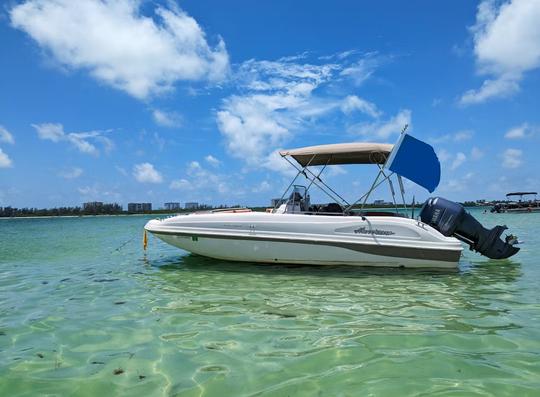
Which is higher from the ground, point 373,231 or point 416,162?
point 416,162

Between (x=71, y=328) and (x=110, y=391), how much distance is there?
2126 mm

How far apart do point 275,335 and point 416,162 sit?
19.1ft

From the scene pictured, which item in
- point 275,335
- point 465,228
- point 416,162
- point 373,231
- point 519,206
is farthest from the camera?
point 519,206

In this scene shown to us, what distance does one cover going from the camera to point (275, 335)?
4.73m

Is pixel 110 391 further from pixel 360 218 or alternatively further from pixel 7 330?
pixel 360 218

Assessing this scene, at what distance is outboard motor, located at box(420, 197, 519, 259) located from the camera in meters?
9.17

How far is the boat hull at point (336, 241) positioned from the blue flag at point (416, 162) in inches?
39.2

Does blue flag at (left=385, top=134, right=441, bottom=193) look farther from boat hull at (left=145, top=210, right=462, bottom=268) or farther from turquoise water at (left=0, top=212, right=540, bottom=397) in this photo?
turquoise water at (left=0, top=212, right=540, bottom=397)

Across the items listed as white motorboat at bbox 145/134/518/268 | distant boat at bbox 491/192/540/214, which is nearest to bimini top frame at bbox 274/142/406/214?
white motorboat at bbox 145/134/518/268

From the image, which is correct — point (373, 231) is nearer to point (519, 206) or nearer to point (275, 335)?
point (275, 335)

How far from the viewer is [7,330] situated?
5.28 m

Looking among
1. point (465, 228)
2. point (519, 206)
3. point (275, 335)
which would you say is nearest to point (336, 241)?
point (465, 228)

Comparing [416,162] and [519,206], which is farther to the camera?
[519,206]

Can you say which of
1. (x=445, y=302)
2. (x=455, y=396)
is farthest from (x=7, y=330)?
(x=445, y=302)
